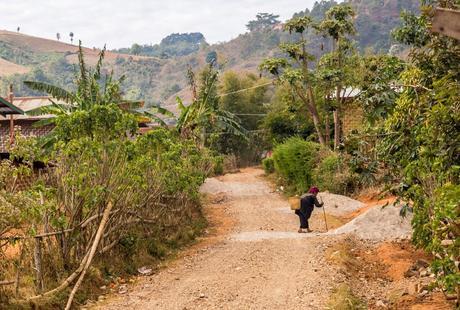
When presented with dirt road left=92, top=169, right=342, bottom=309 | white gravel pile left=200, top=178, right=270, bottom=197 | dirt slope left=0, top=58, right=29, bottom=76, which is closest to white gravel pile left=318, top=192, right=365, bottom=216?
dirt road left=92, top=169, right=342, bottom=309

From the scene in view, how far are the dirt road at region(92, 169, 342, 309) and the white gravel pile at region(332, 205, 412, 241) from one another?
3.47ft

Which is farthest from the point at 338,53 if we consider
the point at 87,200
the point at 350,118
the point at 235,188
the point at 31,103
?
the point at 87,200

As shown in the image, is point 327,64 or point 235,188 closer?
point 327,64

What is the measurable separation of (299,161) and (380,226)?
1249 centimetres

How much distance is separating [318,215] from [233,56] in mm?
130474

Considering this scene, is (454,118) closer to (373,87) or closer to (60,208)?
(373,87)

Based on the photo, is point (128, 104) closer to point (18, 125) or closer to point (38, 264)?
point (18, 125)

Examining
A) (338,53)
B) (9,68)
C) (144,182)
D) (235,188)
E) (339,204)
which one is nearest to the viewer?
(144,182)

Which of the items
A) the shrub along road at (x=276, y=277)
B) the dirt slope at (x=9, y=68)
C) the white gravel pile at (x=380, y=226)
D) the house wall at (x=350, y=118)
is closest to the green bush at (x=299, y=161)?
the house wall at (x=350, y=118)

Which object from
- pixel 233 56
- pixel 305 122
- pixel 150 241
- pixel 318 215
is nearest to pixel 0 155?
pixel 150 241

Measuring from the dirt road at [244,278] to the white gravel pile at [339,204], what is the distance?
4.83 metres

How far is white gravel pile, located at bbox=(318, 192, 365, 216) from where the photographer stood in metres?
21.0

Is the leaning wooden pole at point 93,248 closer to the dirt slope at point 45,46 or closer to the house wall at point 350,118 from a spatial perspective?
the house wall at point 350,118

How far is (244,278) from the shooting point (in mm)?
10633
